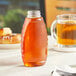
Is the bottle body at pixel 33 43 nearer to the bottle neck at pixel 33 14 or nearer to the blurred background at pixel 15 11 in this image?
the bottle neck at pixel 33 14

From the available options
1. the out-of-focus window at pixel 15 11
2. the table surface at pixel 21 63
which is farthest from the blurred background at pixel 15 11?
the table surface at pixel 21 63

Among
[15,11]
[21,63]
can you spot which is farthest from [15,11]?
[21,63]

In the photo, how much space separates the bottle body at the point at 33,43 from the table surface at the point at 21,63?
31 mm

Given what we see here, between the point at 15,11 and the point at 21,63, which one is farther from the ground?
the point at 21,63

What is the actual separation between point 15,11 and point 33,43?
370 centimetres

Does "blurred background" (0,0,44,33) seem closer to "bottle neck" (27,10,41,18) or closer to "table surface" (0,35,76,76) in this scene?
"table surface" (0,35,76,76)

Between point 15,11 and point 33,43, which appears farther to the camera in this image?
point 15,11

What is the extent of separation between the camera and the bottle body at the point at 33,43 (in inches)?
39.5

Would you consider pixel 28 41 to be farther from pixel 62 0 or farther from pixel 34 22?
pixel 62 0

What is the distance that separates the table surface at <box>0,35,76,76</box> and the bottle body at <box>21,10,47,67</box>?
31mm

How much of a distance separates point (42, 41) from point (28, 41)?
0.06 meters

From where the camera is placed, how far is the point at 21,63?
1080mm

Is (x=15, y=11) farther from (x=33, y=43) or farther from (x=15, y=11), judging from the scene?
(x=33, y=43)

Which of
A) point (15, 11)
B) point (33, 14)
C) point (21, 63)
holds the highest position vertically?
point (33, 14)
